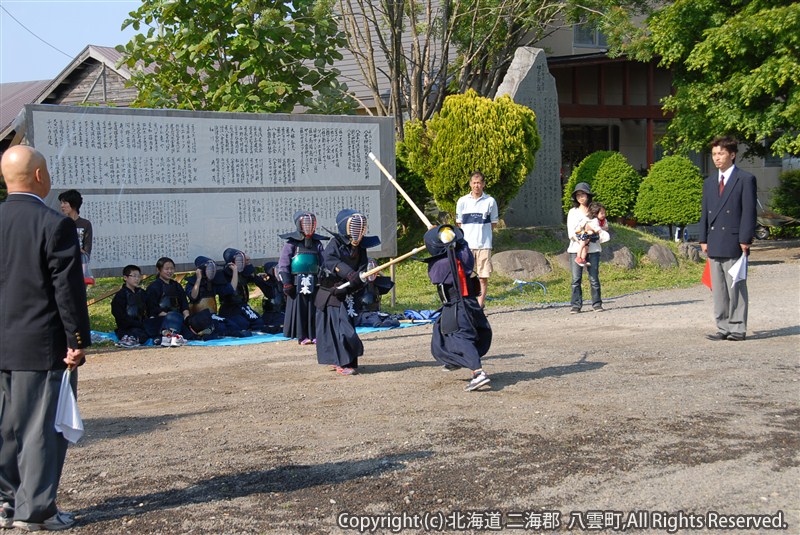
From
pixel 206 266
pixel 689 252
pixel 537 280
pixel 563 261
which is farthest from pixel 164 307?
pixel 689 252

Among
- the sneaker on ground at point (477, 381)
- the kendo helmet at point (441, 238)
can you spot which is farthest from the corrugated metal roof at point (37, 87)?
the sneaker on ground at point (477, 381)

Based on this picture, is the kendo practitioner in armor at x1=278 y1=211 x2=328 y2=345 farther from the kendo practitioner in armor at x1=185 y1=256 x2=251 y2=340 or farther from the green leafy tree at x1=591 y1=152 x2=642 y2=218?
the green leafy tree at x1=591 y1=152 x2=642 y2=218

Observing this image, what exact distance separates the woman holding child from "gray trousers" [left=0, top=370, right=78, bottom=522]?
909 centimetres

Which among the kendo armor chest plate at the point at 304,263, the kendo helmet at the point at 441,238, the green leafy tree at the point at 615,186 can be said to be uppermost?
the green leafy tree at the point at 615,186

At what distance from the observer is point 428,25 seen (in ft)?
60.3

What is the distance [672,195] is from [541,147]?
3508mm

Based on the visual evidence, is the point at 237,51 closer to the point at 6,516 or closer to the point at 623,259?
the point at 623,259

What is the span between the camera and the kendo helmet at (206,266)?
38.9 feet

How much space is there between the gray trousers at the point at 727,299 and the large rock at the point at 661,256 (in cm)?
740

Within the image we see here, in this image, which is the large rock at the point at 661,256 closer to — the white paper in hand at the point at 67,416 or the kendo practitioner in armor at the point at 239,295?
the kendo practitioner in armor at the point at 239,295

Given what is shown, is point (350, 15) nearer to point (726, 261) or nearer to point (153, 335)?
point (153, 335)

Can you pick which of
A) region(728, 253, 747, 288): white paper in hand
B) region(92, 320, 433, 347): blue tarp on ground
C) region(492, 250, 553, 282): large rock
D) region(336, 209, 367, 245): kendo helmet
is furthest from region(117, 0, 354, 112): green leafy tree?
region(728, 253, 747, 288): white paper in hand

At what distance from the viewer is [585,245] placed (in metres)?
12.9

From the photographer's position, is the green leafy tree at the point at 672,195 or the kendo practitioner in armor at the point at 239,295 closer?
the kendo practitioner in armor at the point at 239,295
